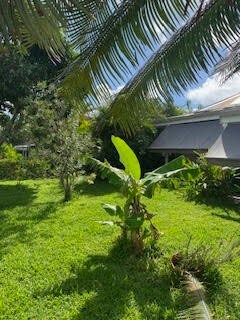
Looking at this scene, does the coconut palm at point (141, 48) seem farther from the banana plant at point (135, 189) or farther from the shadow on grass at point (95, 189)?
the shadow on grass at point (95, 189)

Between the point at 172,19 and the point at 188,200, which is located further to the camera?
the point at 188,200

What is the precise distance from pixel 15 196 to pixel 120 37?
1387 cm

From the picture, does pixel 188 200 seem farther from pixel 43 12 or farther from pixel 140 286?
pixel 43 12

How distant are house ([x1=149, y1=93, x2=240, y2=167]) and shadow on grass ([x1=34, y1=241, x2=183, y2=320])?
26.2ft

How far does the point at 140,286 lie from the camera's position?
6.21 m

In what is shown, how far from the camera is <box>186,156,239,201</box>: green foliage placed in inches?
549

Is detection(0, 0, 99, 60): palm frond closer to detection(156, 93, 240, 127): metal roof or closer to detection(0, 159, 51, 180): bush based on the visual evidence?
detection(0, 159, 51, 180): bush

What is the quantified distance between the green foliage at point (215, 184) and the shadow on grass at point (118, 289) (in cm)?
752

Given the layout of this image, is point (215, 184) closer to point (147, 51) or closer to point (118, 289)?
point (118, 289)

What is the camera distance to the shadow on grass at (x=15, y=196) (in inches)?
570

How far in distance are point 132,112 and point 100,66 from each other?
0.92 metres

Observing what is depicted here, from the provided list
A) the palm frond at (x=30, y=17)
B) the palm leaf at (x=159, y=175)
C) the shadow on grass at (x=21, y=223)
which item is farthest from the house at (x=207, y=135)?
the palm frond at (x=30, y=17)

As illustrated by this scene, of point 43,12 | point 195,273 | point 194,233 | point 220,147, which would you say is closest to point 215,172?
point 220,147

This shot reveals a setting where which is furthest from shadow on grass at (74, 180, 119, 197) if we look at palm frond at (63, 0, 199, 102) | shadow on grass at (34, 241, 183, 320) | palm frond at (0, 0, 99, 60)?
palm frond at (0, 0, 99, 60)
